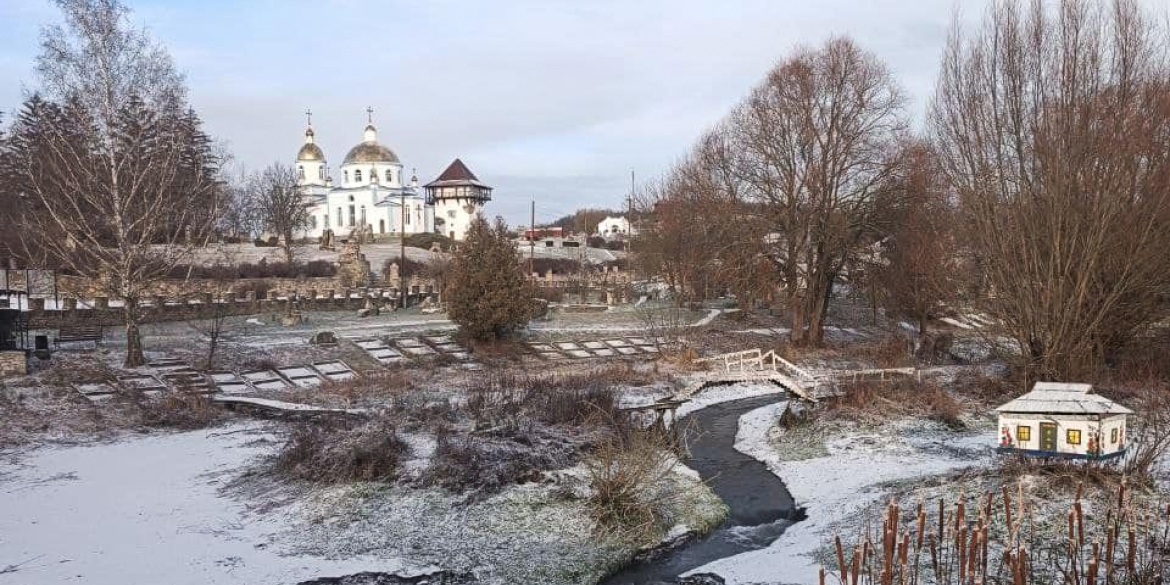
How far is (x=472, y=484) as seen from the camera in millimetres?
12953

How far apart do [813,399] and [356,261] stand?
103 ft

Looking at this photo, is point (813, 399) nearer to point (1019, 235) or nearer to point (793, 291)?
point (1019, 235)

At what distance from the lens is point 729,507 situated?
1327 cm

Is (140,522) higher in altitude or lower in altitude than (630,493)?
lower

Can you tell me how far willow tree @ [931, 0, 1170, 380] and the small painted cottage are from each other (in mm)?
7903

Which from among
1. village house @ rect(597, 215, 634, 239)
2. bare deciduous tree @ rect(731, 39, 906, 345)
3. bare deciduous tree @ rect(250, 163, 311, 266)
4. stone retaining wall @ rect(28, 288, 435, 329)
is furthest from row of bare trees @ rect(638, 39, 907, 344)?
village house @ rect(597, 215, 634, 239)

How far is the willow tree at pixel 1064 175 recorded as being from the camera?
1747 cm

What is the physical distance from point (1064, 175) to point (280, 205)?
52.8 metres

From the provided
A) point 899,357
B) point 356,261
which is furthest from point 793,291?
point 356,261

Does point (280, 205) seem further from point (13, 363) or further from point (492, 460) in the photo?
point (492, 460)

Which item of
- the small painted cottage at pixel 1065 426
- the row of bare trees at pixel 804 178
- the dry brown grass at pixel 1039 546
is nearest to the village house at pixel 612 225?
the row of bare trees at pixel 804 178

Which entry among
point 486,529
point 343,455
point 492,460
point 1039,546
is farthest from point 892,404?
point 343,455

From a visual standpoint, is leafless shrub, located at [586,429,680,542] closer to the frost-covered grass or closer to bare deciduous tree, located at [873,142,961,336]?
the frost-covered grass

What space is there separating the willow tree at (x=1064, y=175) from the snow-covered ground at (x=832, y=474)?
434 centimetres
